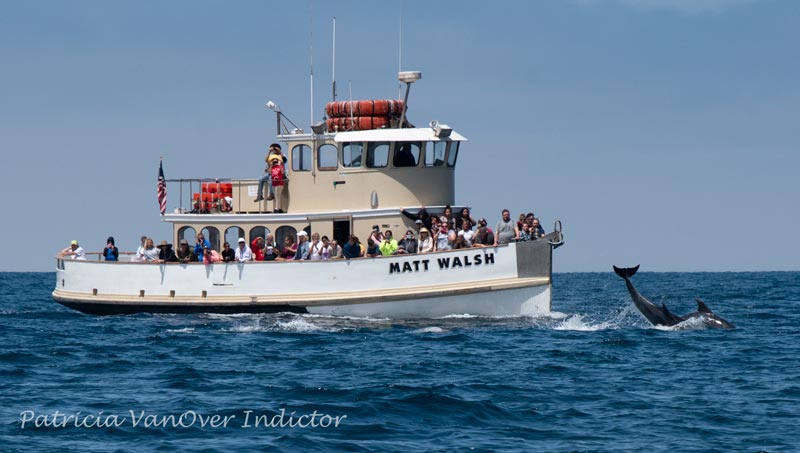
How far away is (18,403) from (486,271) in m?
12.8

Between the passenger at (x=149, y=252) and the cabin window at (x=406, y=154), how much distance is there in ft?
23.6

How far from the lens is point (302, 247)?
2994 cm

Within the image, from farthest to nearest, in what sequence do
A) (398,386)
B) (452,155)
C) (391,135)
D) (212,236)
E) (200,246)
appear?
(212,236)
(452,155)
(200,246)
(391,135)
(398,386)

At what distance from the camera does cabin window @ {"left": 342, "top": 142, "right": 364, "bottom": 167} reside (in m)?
31.3

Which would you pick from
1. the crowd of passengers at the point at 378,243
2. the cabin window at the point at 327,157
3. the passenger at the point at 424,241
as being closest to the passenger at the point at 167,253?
the crowd of passengers at the point at 378,243

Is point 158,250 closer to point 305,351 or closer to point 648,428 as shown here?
point 305,351

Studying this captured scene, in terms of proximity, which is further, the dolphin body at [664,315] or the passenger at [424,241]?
the passenger at [424,241]

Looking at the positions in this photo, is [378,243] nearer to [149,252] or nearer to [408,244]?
[408,244]

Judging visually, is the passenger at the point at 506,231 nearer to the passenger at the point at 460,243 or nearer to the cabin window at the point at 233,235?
the passenger at the point at 460,243

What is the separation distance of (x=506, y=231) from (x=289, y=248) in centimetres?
606

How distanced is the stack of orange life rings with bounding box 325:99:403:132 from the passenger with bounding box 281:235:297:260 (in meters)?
3.38

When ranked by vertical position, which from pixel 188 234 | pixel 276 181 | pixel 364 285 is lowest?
pixel 364 285

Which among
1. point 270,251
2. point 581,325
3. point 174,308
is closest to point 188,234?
point 174,308

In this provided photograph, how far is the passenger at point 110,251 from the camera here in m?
33.2
